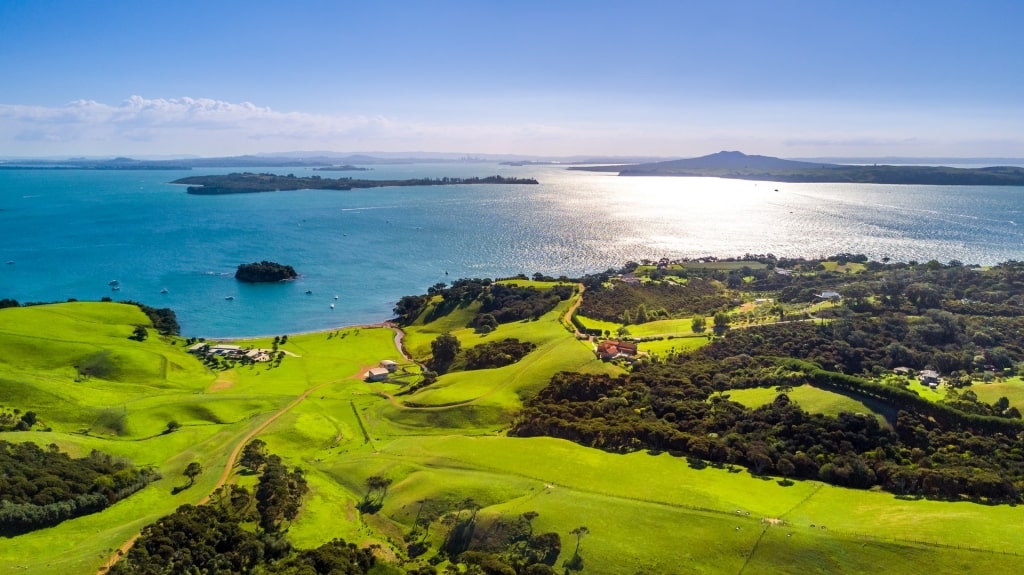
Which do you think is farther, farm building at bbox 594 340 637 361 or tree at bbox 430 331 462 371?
tree at bbox 430 331 462 371

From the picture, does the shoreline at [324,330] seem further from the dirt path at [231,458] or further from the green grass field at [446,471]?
the dirt path at [231,458]

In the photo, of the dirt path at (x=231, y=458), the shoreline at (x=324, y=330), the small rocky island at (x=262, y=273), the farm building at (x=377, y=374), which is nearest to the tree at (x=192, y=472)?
the dirt path at (x=231, y=458)

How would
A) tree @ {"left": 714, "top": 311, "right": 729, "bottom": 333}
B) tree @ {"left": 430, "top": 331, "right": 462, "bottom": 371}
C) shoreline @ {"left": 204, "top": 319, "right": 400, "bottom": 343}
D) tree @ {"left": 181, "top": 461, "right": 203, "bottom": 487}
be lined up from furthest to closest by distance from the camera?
1. shoreline @ {"left": 204, "top": 319, "right": 400, "bottom": 343}
2. tree @ {"left": 714, "top": 311, "right": 729, "bottom": 333}
3. tree @ {"left": 430, "top": 331, "right": 462, "bottom": 371}
4. tree @ {"left": 181, "top": 461, "right": 203, "bottom": 487}

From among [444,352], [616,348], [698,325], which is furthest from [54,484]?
[698,325]

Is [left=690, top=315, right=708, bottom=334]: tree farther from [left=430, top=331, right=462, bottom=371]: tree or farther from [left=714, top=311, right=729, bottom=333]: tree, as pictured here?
[left=430, top=331, right=462, bottom=371]: tree

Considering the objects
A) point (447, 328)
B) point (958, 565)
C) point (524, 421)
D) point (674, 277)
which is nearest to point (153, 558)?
point (524, 421)

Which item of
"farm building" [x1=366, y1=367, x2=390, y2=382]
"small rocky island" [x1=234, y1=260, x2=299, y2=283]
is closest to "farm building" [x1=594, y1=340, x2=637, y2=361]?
"farm building" [x1=366, y1=367, x2=390, y2=382]

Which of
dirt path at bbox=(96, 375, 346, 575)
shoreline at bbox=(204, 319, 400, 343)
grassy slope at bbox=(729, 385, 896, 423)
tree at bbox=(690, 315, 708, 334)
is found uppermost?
tree at bbox=(690, 315, 708, 334)
